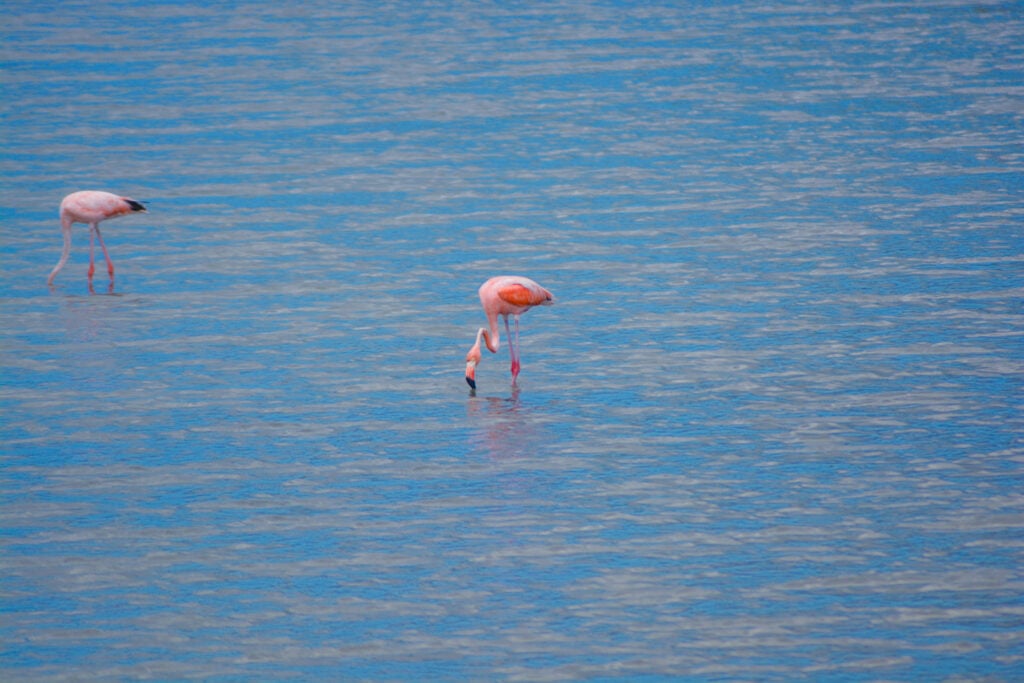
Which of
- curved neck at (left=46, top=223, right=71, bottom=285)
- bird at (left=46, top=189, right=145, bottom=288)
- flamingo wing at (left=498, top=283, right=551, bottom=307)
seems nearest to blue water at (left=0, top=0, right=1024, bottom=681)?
curved neck at (left=46, top=223, right=71, bottom=285)

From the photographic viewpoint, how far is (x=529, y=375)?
932cm

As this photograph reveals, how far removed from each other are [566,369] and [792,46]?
1032 centimetres

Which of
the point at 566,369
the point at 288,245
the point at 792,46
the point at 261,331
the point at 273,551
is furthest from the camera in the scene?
the point at 792,46

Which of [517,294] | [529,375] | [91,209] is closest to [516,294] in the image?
[517,294]

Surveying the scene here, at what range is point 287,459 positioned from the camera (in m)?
8.07

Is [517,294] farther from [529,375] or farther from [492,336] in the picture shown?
[529,375]

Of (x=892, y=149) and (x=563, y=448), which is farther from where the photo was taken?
(x=892, y=149)

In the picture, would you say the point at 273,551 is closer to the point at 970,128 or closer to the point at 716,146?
the point at 716,146

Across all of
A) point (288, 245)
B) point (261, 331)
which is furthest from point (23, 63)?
point (261, 331)

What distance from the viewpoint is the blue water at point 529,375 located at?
628 cm

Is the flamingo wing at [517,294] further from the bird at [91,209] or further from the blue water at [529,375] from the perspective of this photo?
the bird at [91,209]

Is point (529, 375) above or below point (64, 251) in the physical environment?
below

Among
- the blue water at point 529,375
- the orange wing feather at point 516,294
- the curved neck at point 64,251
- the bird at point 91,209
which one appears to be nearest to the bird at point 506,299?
the orange wing feather at point 516,294

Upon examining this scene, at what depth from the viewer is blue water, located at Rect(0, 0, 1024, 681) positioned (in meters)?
6.28
